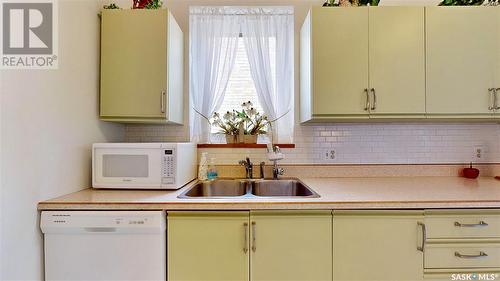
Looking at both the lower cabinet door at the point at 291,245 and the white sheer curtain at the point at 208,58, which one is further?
the white sheer curtain at the point at 208,58

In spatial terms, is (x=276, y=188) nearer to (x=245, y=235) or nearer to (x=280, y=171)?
(x=280, y=171)

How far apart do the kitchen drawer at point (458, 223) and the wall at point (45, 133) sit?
1976 mm

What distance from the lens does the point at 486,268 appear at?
1427 millimetres

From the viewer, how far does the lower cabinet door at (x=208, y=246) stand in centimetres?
139

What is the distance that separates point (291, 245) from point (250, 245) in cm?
21

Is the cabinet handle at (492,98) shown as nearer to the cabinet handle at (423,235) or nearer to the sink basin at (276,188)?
the cabinet handle at (423,235)

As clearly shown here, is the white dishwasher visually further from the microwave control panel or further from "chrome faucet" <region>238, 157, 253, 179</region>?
"chrome faucet" <region>238, 157, 253, 179</region>

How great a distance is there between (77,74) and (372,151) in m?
2.18

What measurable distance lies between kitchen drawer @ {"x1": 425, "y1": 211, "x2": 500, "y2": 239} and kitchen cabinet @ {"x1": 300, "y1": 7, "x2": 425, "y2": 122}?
716mm

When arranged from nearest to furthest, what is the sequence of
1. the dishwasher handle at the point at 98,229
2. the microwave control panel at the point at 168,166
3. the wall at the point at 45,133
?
the wall at the point at 45,133
the dishwasher handle at the point at 98,229
the microwave control panel at the point at 168,166

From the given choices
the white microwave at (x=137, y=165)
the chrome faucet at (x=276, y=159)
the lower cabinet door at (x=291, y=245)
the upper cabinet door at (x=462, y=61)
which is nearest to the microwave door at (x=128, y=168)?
the white microwave at (x=137, y=165)

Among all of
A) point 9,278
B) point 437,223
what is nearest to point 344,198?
point 437,223

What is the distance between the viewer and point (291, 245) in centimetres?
141

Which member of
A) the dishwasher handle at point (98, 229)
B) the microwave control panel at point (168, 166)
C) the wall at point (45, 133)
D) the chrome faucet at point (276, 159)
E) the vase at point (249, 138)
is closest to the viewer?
the wall at point (45, 133)
